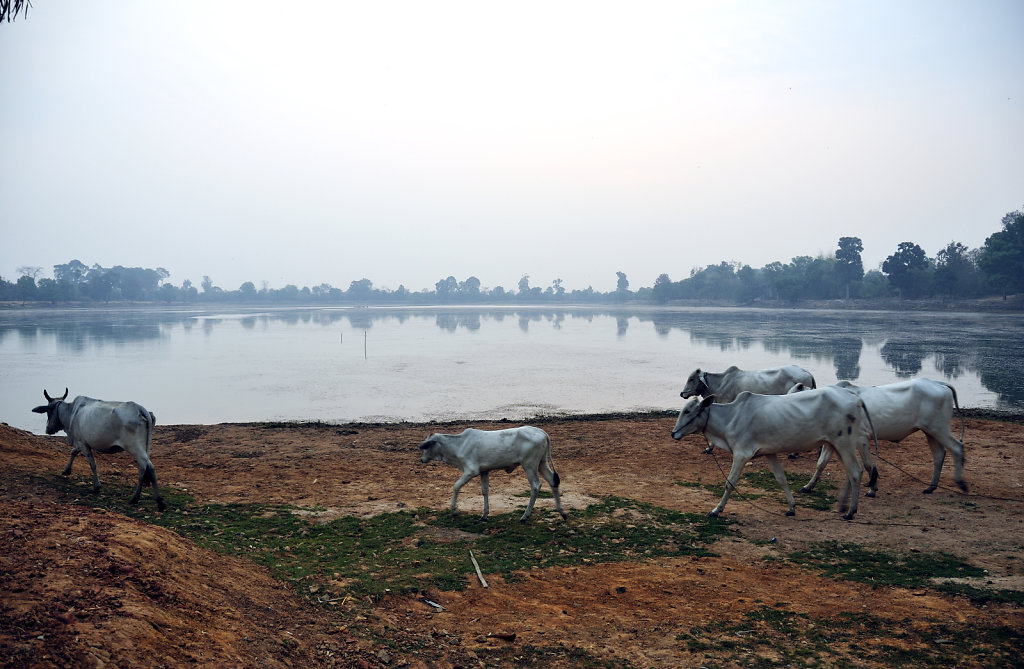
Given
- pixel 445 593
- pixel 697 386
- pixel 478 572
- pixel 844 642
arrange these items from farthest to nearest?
1. pixel 697 386
2. pixel 478 572
3. pixel 445 593
4. pixel 844 642

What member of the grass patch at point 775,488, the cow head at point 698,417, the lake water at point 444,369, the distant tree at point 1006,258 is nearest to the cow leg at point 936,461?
the grass patch at point 775,488

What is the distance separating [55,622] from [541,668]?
3.60 meters

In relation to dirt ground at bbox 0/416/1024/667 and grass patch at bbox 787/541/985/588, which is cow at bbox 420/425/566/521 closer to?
dirt ground at bbox 0/416/1024/667

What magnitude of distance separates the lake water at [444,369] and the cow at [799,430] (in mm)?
9797

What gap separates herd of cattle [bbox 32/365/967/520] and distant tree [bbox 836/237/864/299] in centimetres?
10176

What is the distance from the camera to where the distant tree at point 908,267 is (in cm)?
8669

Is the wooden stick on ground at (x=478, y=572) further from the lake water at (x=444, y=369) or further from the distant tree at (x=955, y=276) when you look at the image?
the distant tree at (x=955, y=276)

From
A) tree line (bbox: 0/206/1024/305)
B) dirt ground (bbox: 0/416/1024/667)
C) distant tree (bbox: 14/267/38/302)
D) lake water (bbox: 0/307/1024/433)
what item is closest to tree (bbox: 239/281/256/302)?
tree line (bbox: 0/206/1024/305)

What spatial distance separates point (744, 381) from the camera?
48.8ft

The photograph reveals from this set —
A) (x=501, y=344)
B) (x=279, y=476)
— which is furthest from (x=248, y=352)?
(x=279, y=476)

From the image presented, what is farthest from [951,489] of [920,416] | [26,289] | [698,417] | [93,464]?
[26,289]

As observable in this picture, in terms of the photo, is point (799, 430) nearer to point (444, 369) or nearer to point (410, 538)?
A: point (410, 538)

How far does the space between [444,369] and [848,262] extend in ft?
302

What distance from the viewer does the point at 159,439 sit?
15.7m
